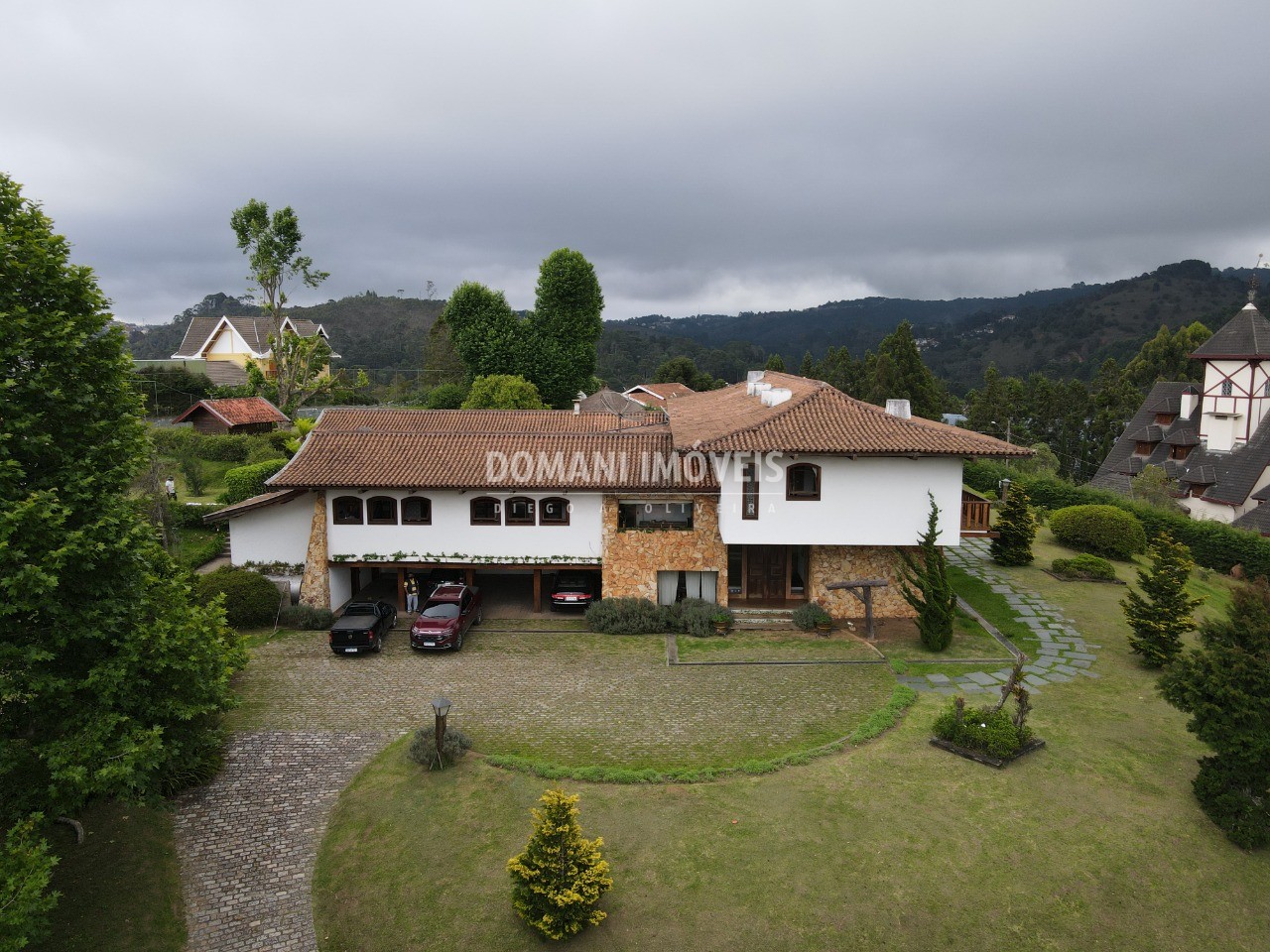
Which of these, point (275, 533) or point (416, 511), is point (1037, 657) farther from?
point (275, 533)

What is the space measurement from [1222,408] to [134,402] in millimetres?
57301

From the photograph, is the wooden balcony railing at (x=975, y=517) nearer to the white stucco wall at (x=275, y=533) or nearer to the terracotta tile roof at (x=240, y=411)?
the white stucco wall at (x=275, y=533)

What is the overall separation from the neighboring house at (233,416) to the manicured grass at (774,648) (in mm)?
33212

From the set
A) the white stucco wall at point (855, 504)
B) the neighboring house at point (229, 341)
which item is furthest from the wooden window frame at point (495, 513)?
the neighboring house at point (229, 341)

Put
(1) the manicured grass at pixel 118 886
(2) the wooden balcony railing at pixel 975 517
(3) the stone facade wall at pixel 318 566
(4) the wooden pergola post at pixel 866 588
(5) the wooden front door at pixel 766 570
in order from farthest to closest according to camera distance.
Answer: (5) the wooden front door at pixel 766 570 → (3) the stone facade wall at pixel 318 566 → (2) the wooden balcony railing at pixel 975 517 → (4) the wooden pergola post at pixel 866 588 → (1) the manicured grass at pixel 118 886

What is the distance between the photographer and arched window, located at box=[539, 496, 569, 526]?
24016mm

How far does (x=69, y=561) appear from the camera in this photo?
34.0ft

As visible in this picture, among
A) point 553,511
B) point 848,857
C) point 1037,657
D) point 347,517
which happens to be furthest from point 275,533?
point 1037,657

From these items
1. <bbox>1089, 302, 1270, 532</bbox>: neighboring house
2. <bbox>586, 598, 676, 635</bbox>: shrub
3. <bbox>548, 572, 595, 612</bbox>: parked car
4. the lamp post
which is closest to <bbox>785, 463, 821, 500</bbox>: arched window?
<bbox>586, 598, 676, 635</bbox>: shrub

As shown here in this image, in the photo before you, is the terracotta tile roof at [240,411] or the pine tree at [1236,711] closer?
the pine tree at [1236,711]

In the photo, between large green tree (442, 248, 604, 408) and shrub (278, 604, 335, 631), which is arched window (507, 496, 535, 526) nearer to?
shrub (278, 604, 335, 631)

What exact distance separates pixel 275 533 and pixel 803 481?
56.3 ft

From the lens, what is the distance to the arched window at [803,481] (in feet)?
72.6

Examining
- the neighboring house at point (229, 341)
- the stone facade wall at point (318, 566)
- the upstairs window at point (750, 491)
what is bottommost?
the stone facade wall at point (318, 566)
